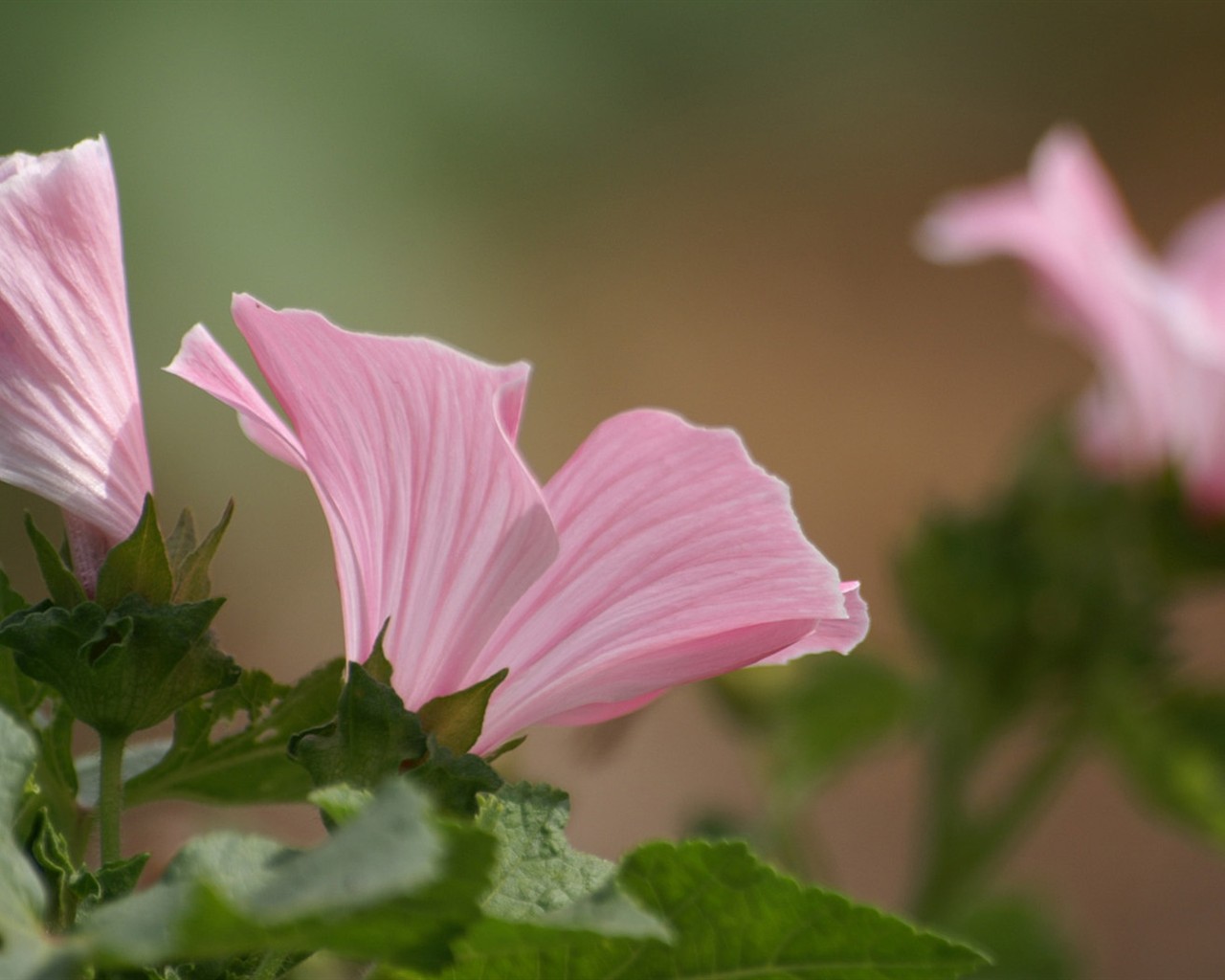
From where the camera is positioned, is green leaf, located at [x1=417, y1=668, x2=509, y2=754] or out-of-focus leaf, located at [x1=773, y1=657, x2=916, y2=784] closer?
green leaf, located at [x1=417, y1=668, x2=509, y2=754]

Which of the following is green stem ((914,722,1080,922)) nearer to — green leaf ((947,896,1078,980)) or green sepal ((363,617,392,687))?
green leaf ((947,896,1078,980))

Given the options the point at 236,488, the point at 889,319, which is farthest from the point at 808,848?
the point at 889,319

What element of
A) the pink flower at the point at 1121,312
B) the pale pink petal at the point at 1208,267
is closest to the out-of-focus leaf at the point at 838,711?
the pink flower at the point at 1121,312

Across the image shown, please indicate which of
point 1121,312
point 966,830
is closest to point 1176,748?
point 966,830

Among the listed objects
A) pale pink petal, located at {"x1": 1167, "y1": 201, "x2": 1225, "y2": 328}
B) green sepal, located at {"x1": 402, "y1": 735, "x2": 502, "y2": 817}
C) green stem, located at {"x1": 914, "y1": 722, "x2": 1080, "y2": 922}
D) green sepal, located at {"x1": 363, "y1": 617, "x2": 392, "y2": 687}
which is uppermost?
pale pink petal, located at {"x1": 1167, "y1": 201, "x2": 1225, "y2": 328}

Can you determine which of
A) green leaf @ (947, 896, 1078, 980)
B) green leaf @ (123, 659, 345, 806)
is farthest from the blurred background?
green leaf @ (123, 659, 345, 806)

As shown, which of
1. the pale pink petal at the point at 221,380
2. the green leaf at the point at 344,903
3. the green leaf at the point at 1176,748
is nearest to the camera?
the green leaf at the point at 344,903

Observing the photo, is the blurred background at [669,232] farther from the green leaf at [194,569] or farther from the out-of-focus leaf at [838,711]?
the green leaf at [194,569]
